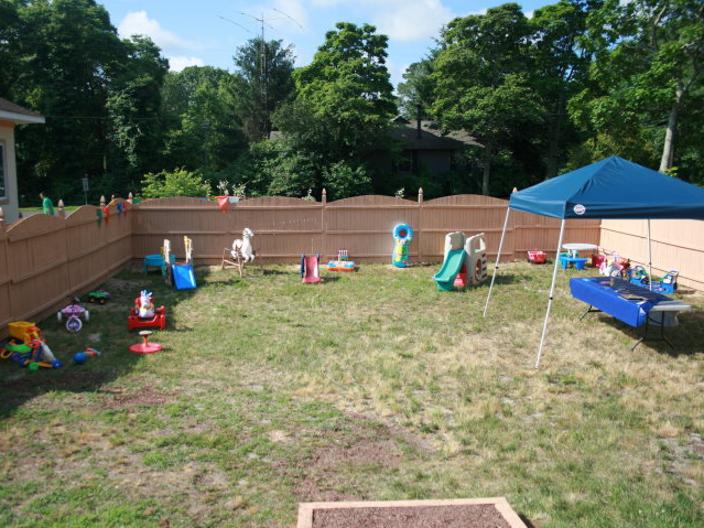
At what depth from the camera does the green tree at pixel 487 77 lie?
3148 centimetres

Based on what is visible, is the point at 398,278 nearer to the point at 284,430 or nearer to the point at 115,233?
the point at 115,233

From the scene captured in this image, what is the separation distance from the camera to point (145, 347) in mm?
8031

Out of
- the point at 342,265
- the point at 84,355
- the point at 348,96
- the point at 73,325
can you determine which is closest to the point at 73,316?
the point at 73,325

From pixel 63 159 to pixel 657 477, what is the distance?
116ft

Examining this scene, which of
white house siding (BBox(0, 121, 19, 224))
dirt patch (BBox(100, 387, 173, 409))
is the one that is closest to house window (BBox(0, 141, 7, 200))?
white house siding (BBox(0, 121, 19, 224))

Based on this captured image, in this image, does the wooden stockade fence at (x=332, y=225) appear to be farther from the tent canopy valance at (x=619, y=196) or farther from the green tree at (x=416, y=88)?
the green tree at (x=416, y=88)

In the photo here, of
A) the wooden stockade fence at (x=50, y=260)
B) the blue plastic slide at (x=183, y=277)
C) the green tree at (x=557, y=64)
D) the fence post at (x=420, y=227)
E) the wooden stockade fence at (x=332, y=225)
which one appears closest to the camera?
the wooden stockade fence at (x=50, y=260)

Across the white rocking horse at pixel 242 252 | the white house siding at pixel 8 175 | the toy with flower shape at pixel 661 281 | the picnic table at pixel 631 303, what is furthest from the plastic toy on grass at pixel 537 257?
the white house siding at pixel 8 175

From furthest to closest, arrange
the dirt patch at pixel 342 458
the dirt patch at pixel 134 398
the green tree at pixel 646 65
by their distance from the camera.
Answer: the green tree at pixel 646 65, the dirt patch at pixel 134 398, the dirt patch at pixel 342 458

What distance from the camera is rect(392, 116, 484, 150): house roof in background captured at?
36250 millimetres

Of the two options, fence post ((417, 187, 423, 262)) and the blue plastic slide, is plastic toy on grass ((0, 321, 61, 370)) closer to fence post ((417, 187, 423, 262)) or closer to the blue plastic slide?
the blue plastic slide

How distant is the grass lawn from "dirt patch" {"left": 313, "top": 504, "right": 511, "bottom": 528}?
397 millimetres

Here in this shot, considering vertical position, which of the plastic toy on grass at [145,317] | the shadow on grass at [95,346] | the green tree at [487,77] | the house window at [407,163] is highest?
the green tree at [487,77]

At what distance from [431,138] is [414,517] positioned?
3483cm
